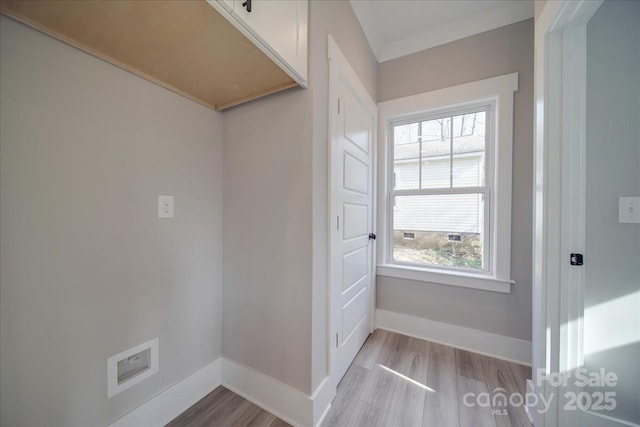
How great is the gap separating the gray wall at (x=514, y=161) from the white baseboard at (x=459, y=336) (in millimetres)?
48

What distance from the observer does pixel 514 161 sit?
5.89 feet

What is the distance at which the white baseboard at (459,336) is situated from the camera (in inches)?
70.4

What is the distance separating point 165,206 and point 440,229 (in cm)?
217

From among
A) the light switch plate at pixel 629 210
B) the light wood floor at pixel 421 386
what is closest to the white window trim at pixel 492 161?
the light wood floor at pixel 421 386

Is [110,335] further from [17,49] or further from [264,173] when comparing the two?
[17,49]

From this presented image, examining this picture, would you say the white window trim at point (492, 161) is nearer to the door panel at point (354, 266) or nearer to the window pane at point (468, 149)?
the window pane at point (468, 149)

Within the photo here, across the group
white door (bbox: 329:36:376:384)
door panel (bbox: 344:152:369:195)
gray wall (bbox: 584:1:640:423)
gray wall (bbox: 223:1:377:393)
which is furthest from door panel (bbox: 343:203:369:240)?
gray wall (bbox: 584:1:640:423)

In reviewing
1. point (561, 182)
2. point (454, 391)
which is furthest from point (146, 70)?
point (454, 391)

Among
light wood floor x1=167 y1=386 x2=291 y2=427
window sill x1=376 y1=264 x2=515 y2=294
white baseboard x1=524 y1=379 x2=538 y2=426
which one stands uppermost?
window sill x1=376 y1=264 x2=515 y2=294

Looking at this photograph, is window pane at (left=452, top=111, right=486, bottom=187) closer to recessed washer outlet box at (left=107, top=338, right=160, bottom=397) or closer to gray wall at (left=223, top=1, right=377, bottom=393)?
gray wall at (left=223, top=1, right=377, bottom=393)

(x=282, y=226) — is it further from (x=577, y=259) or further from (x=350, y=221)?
(x=577, y=259)

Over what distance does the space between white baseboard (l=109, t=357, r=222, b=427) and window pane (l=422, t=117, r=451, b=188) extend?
227 centimetres

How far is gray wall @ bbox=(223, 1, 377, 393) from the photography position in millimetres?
1238

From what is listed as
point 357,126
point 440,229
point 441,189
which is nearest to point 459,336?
point 440,229
